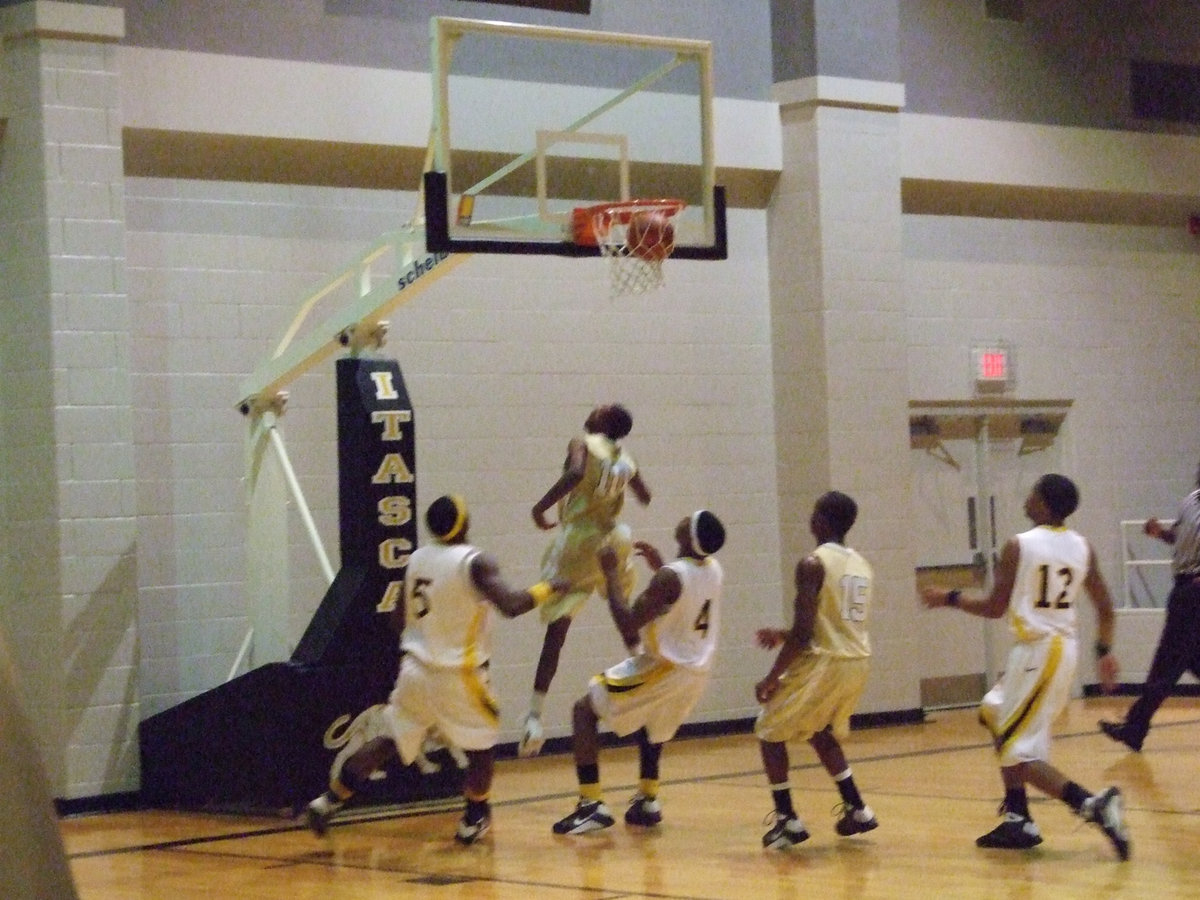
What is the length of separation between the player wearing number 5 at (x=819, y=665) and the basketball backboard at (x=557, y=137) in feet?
6.77

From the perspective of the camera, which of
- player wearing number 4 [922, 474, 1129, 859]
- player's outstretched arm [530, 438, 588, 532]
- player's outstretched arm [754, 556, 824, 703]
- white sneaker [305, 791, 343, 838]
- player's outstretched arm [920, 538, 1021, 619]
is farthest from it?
player's outstretched arm [530, 438, 588, 532]

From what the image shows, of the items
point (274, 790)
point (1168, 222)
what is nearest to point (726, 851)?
point (274, 790)

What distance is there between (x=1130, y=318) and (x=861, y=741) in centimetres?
507

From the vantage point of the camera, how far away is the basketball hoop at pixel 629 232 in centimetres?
842

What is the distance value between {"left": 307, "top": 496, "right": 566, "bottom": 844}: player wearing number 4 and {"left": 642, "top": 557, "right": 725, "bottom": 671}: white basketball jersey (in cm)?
52

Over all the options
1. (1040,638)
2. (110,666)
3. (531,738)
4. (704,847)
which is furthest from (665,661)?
(110,666)

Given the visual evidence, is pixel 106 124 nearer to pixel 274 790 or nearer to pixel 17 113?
pixel 17 113

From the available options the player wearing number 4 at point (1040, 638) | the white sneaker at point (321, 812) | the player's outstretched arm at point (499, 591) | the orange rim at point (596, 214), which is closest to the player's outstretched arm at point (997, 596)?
the player wearing number 4 at point (1040, 638)

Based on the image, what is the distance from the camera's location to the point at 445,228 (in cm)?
812

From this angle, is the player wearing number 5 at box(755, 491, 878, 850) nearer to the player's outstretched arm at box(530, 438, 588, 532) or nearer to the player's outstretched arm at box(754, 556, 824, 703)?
the player's outstretched arm at box(754, 556, 824, 703)

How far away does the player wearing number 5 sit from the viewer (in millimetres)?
7199

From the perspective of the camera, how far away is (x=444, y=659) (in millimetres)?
7574

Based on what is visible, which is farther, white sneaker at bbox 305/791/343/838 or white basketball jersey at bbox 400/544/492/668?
white sneaker at bbox 305/791/343/838

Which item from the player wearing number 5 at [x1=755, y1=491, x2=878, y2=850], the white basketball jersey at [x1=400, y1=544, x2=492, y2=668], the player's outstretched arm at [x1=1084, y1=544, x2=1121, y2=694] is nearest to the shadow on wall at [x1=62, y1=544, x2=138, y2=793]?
the white basketball jersey at [x1=400, y1=544, x2=492, y2=668]
